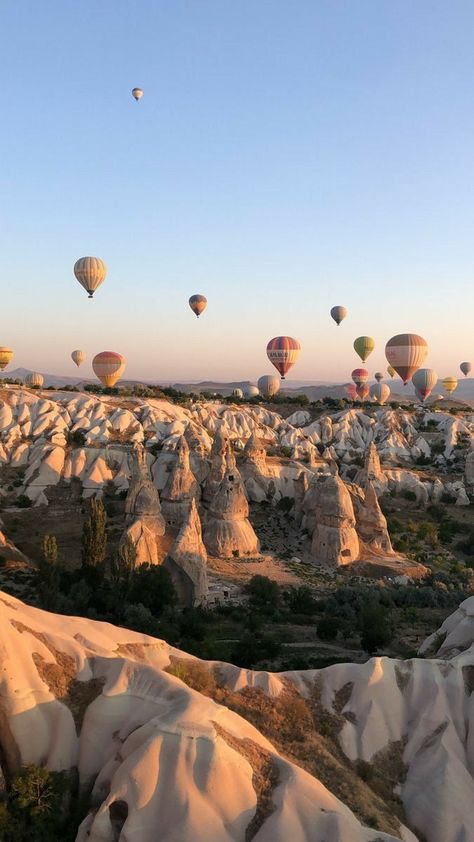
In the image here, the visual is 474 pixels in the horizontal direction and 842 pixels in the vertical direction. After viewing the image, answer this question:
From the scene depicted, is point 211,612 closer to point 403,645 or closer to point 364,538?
point 403,645

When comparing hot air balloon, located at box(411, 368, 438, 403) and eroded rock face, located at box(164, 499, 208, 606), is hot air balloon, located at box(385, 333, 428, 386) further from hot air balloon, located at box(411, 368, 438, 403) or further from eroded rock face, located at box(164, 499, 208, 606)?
eroded rock face, located at box(164, 499, 208, 606)

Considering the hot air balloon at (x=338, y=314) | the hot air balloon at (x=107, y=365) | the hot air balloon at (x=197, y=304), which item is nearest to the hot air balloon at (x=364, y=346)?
the hot air balloon at (x=338, y=314)

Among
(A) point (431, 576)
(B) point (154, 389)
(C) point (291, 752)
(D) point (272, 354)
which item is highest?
(D) point (272, 354)

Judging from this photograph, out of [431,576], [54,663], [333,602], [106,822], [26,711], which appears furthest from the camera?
[431,576]

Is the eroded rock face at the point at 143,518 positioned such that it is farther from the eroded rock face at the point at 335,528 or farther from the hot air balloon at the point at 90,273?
the hot air balloon at the point at 90,273

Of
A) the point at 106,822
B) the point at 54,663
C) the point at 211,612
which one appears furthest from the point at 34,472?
the point at 106,822

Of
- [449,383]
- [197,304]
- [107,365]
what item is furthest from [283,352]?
[449,383]
